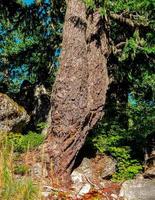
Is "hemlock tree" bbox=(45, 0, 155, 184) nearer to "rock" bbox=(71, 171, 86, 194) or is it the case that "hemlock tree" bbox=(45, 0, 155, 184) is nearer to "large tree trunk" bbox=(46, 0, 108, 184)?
"large tree trunk" bbox=(46, 0, 108, 184)

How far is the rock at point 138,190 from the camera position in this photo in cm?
1026

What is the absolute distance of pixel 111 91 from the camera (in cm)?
1730

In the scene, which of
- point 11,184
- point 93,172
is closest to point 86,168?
point 93,172

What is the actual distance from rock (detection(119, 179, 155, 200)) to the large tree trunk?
1.43 metres

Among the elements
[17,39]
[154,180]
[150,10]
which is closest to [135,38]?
[150,10]

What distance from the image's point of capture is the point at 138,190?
10.5 m

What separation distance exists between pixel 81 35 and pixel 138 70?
4283mm

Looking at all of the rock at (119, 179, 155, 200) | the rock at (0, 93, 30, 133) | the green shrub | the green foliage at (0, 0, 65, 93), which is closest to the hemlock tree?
the green shrub

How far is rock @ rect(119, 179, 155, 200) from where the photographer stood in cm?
1026

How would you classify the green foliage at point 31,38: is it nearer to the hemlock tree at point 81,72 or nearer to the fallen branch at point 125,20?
the fallen branch at point 125,20

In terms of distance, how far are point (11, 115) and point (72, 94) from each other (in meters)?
3.22

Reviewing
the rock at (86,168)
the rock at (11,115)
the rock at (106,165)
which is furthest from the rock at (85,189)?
the rock at (11,115)

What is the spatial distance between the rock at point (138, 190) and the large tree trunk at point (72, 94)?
4.69 ft

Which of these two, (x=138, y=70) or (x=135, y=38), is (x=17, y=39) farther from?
(x=135, y=38)
